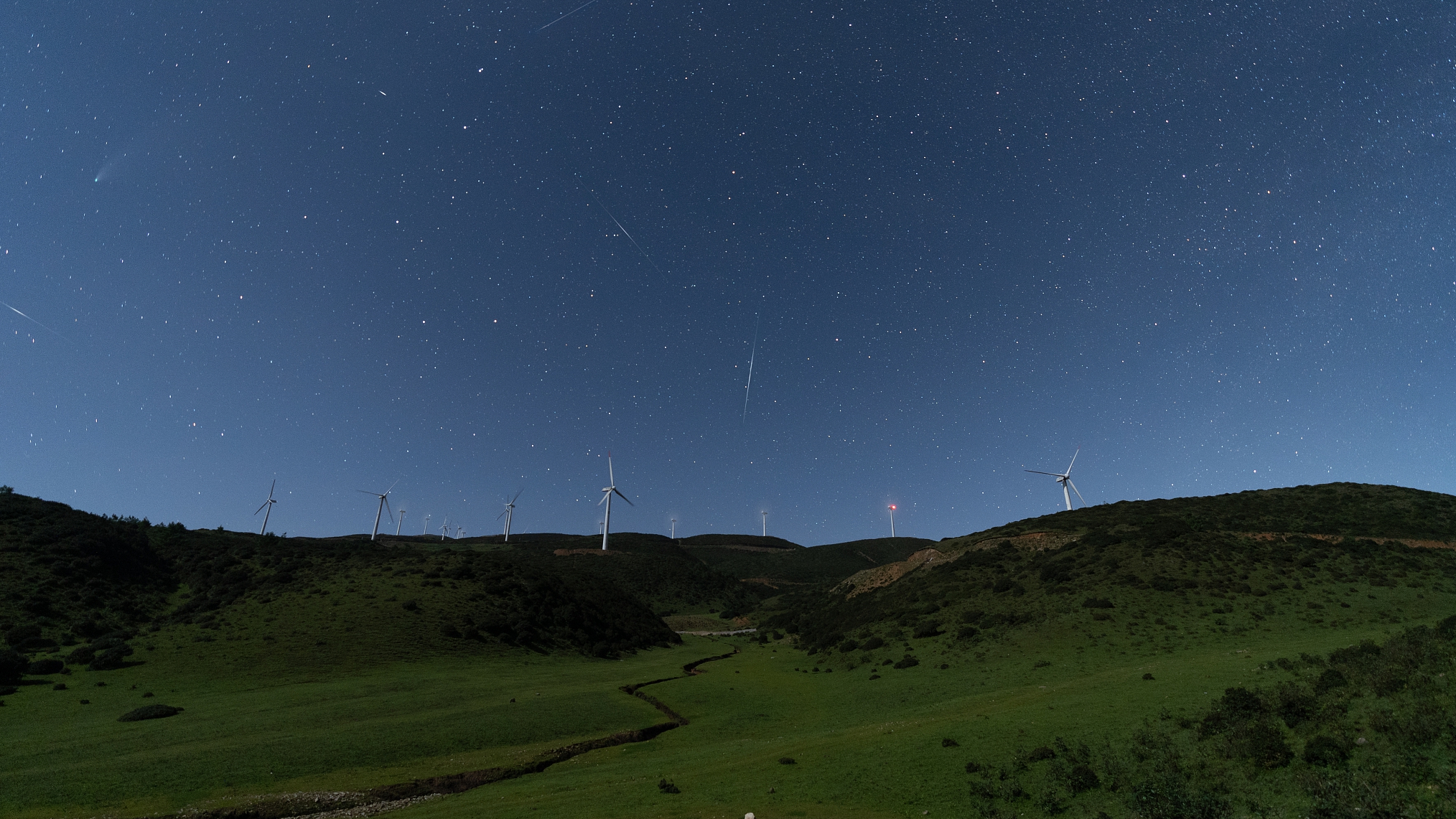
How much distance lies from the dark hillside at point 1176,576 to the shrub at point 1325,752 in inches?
1323

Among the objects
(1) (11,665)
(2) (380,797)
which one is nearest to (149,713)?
(1) (11,665)

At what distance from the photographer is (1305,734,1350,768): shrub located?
17734 mm

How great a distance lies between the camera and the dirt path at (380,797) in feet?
84.5

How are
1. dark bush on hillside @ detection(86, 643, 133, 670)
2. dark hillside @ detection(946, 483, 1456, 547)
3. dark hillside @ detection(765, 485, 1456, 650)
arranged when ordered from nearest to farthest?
dark hillside @ detection(765, 485, 1456, 650) → dark bush on hillside @ detection(86, 643, 133, 670) → dark hillside @ detection(946, 483, 1456, 547)

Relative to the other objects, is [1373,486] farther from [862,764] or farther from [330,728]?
[330,728]

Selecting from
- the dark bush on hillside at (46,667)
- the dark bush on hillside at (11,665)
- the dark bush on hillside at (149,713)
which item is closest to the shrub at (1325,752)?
the dark bush on hillside at (149,713)

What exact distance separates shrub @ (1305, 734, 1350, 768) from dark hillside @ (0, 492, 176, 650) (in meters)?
Result: 92.1

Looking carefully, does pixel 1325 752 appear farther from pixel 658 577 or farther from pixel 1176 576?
pixel 658 577

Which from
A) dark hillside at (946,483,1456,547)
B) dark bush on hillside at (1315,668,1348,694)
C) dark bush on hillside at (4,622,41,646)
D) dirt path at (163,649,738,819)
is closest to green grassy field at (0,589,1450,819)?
dirt path at (163,649,738,819)

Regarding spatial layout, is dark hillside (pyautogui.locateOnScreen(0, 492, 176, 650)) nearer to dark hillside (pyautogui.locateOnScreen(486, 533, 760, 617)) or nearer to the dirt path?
the dirt path

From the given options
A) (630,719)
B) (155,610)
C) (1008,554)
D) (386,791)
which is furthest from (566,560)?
(386,791)

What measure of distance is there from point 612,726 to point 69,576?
81.1 metres

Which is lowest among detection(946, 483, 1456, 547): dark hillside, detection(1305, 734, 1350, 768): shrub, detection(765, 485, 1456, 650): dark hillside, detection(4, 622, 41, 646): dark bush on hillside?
detection(1305, 734, 1350, 768): shrub

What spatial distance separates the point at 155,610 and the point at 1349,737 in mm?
110142
